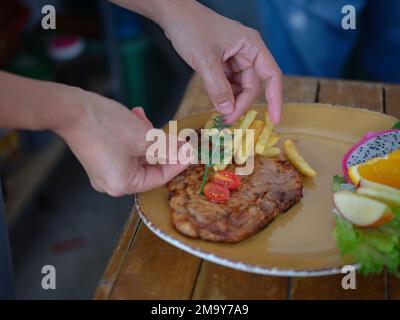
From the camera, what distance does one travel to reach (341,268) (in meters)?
1.21

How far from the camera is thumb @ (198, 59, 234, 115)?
1617 millimetres

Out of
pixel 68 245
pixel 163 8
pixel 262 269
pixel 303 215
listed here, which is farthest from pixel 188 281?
pixel 68 245

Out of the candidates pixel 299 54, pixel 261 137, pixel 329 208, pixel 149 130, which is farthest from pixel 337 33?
pixel 149 130

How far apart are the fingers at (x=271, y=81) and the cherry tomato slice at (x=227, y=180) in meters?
0.29

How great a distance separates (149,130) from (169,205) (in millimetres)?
215

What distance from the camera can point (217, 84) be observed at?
1616 millimetres

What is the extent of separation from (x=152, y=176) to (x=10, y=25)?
199cm

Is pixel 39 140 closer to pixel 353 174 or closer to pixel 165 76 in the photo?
pixel 165 76

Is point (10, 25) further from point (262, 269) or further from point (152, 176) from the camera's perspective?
point (262, 269)

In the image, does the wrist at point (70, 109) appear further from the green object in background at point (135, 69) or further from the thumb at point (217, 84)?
the green object in background at point (135, 69)

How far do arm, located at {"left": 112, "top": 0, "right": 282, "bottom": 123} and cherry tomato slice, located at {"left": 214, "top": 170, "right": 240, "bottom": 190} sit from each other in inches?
9.6

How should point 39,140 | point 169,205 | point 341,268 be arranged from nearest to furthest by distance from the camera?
point 341,268, point 169,205, point 39,140

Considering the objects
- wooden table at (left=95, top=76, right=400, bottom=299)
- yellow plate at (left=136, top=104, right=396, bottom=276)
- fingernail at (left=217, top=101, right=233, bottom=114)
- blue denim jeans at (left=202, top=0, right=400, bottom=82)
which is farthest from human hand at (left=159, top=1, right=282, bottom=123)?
blue denim jeans at (left=202, top=0, right=400, bottom=82)

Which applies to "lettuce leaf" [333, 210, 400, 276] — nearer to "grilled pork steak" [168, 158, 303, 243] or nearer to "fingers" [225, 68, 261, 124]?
"grilled pork steak" [168, 158, 303, 243]
